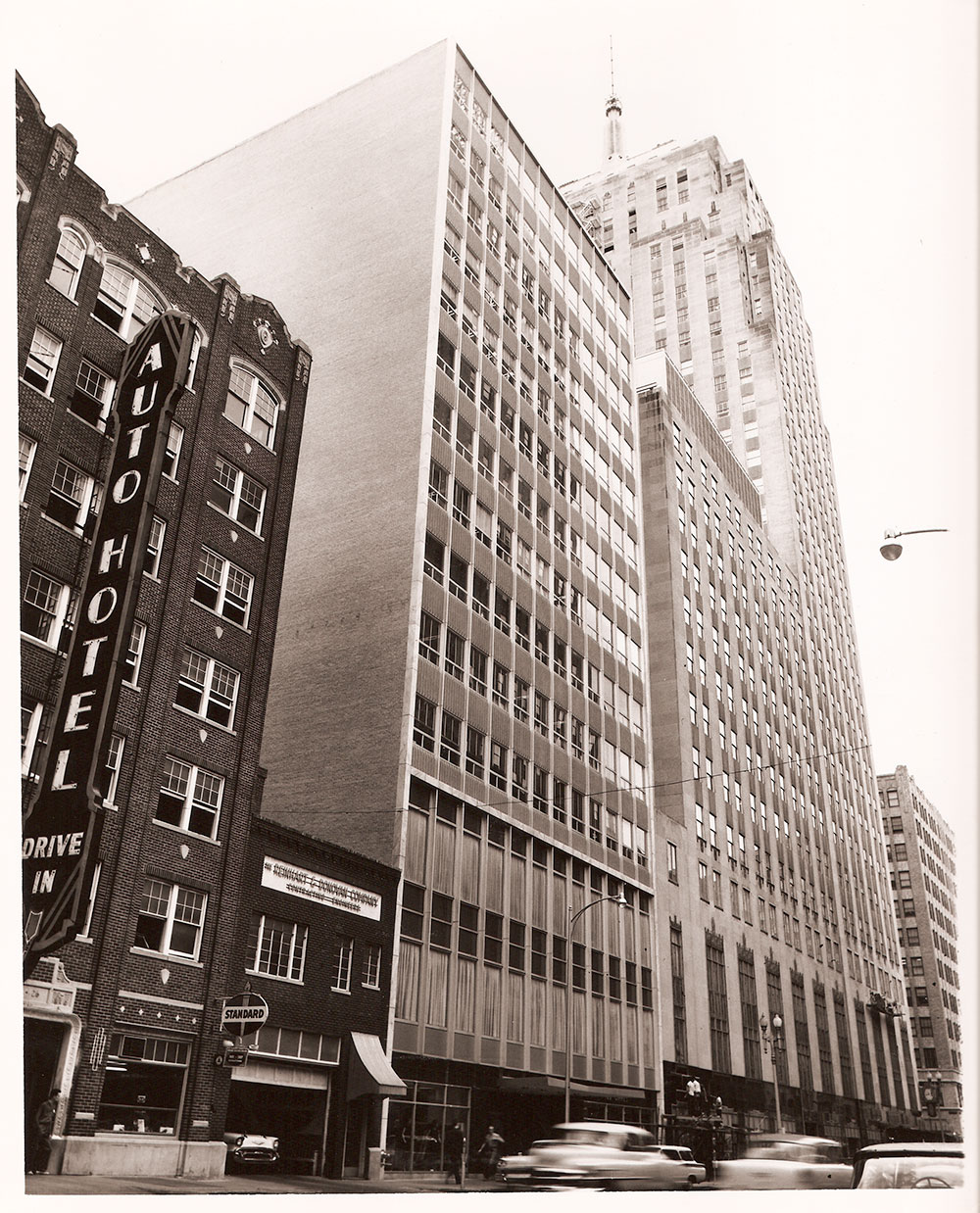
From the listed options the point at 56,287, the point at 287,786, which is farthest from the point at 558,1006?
the point at 56,287

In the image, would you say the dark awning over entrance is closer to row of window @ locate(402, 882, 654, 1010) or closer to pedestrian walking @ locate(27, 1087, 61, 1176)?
row of window @ locate(402, 882, 654, 1010)

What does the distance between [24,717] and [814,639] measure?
3001 inches

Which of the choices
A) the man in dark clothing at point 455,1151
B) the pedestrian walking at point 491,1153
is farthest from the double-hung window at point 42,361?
the man in dark clothing at point 455,1151

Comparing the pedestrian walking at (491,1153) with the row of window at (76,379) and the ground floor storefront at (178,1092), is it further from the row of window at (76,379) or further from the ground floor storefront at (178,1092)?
the row of window at (76,379)

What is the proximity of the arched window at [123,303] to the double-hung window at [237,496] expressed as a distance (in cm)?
419

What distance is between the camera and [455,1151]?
28.9 metres

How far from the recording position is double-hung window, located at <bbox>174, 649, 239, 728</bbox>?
2728 centimetres

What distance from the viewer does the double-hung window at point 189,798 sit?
25.8m

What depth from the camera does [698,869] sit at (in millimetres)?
54156

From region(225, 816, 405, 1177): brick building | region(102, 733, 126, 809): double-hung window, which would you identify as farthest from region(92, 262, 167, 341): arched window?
region(225, 816, 405, 1177): brick building

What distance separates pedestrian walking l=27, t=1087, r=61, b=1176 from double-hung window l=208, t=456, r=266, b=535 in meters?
15.0

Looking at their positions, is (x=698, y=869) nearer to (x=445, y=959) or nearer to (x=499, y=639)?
(x=499, y=639)

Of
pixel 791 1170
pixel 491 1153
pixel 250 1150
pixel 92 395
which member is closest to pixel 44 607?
pixel 92 395

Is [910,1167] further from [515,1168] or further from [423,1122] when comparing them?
[423,1122]
